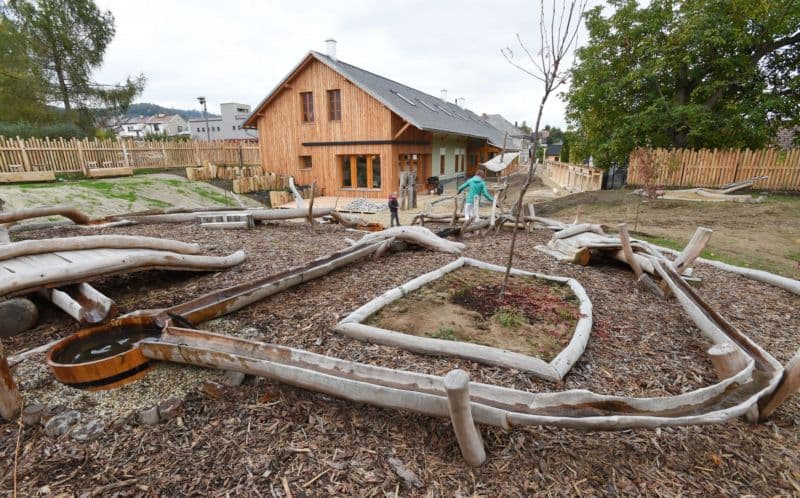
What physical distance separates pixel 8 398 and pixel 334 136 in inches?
682

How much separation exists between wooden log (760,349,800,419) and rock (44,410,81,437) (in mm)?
4254

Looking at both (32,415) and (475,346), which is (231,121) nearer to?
(32,415)

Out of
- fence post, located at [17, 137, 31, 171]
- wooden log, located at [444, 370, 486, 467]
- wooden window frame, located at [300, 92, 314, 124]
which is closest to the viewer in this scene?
→ wooden log, located at [444, 370, 486, 467]

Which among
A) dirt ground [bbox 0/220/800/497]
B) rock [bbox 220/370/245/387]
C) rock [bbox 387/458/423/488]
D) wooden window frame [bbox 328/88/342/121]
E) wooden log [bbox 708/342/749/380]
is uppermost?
wooden window frame [bbox 328/88/342/121]

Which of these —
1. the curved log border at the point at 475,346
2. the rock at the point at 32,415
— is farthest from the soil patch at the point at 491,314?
the rock at the point at 32,415

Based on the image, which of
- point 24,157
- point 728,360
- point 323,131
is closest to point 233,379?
point 728,360

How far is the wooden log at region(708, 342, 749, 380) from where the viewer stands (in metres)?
2.38

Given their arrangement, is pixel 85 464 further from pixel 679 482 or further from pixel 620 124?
pixel 620 124

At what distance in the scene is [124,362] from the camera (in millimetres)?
2555

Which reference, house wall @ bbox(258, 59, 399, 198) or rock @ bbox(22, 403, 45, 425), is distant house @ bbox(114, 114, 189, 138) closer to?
house wall @ bbox(258, 59, 399, 198)

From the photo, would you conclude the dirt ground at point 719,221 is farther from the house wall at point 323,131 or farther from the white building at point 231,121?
the white building at point 231,121

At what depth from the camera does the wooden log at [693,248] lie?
422cm

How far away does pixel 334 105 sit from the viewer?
18.2m

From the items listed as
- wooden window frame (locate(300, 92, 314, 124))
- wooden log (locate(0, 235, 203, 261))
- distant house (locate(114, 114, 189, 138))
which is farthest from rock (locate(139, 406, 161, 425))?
distant house (locate(114, 114, 189, 138))
